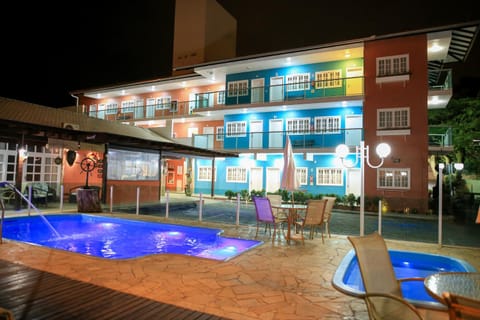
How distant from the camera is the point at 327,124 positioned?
64.4 feet

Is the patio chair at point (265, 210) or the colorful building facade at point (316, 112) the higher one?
the colorful building facade at point (316, 112)

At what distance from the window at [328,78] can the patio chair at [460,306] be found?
58.5 ft

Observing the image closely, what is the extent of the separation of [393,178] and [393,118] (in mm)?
3140

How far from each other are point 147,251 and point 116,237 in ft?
6.43

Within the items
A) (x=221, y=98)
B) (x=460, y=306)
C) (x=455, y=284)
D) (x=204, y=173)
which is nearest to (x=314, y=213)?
(x=455, y=284)

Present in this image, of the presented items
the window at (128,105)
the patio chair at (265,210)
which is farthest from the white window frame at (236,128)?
the patio chair at (265,210)

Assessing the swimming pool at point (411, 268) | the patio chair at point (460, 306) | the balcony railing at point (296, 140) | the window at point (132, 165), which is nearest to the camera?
the patio chair at point (460, 306)

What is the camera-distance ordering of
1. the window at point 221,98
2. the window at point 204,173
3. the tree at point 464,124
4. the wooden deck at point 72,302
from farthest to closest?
the window at point 204,173, the window at point 221,98, the tree at point 464,124, the wooden deck at point 72,302

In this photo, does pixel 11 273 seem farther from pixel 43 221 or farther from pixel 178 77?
pixel 178 77

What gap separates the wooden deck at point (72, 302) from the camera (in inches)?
136

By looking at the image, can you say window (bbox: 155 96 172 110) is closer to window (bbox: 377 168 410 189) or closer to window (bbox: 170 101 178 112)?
window (bbox: 170 101 178 112)

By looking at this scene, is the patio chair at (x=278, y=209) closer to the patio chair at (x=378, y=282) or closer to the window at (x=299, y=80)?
the patio chair at (x=378, y=282)

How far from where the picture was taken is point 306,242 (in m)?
7.81

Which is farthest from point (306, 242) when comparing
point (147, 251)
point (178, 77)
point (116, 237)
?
point (178, 77)
